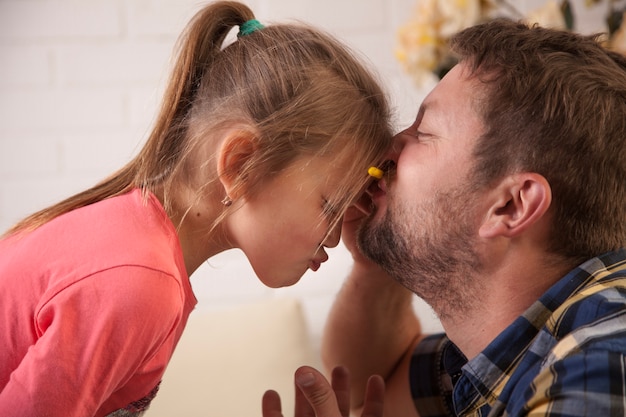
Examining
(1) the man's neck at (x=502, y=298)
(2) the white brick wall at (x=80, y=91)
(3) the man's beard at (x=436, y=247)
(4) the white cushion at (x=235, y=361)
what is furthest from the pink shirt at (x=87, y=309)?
(2) the white brick wall at (x=80, y=91)

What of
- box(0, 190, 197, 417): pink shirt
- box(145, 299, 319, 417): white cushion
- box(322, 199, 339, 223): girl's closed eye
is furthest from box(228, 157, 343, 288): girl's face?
box(145, 299, 319, 417): white cushion

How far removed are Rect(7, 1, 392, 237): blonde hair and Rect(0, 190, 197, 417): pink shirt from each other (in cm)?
10

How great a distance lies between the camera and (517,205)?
115cm

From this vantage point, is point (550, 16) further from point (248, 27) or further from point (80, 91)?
point (80, 91)

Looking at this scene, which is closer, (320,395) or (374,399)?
(320,395)

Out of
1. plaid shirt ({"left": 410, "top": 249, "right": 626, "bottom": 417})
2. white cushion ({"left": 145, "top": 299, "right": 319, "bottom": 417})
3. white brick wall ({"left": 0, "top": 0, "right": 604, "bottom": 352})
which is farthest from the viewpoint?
white brick wall ({"left": 0, "top": 0, "right": 604, "bottom": 352})

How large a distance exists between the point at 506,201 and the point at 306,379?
0.39 metres

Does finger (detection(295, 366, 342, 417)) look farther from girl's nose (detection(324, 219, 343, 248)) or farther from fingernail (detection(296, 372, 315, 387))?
girl's nose (detection(324, 219, 343, 248))

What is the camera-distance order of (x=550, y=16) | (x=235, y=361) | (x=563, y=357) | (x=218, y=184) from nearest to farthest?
(x=563, y=357)
(x=218, y=184)
(x=550, y=16)
(x=235, y=361)

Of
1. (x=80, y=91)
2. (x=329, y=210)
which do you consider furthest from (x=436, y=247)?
(x=80, y=91)

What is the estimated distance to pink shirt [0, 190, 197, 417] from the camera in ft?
3.22

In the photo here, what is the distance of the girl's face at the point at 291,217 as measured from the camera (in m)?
1.23

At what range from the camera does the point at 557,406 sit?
890mm

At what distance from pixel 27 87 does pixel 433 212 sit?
1.48 m
